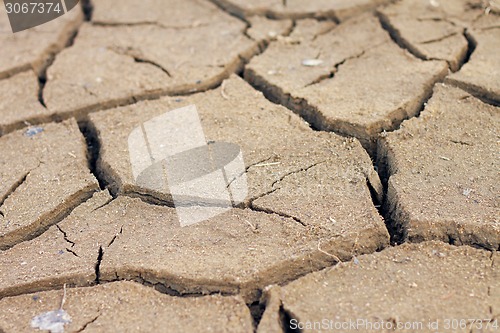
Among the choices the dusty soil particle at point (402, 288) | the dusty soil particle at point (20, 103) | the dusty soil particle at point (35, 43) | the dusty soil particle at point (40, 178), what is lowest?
the dusty soil particle at point (402, 288)

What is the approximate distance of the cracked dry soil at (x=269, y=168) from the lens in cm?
199

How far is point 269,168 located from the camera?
8.16ft

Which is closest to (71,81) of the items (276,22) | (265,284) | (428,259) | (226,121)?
(226,121)

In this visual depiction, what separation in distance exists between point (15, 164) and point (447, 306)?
1860 mm

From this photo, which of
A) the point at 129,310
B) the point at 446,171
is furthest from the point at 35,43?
the point at 446,171

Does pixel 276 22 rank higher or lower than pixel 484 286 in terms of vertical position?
higher

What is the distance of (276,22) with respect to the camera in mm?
3557

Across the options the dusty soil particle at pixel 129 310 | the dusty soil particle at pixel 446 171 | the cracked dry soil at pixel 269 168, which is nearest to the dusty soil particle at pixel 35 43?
the cracked dry soil at pixel 269 168

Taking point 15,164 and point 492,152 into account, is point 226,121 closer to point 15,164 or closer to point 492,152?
point 15,164

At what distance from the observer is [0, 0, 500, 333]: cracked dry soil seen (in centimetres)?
199
